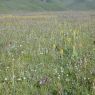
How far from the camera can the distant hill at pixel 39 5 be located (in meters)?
102

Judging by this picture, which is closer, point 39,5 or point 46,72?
point 46,72

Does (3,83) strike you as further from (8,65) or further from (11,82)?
(8,65)

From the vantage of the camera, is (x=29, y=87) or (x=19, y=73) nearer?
(x=29, y=87)

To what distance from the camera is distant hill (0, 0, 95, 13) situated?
10162 centimetres

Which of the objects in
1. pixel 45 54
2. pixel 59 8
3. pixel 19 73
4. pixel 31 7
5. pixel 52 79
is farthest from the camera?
pixel 59 8

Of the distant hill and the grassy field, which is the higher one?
the distant hill

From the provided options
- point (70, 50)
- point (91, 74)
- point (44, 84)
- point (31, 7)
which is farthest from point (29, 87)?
point (31, 7)

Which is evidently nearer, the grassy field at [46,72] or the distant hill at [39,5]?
the grassy field at [46,72]

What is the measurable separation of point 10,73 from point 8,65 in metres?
0.91

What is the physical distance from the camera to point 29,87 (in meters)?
6.08

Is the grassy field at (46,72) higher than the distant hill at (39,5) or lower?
lower

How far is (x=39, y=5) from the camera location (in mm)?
117875

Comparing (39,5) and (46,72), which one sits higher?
(39,5)

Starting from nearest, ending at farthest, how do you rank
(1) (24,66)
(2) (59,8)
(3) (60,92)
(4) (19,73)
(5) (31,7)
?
(3) (60,92) → (4) (19,73) → (1) (24,66) → (5) (31,7) → (2) (59,8)
